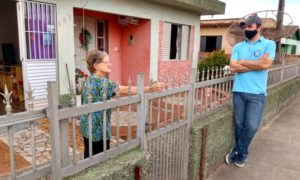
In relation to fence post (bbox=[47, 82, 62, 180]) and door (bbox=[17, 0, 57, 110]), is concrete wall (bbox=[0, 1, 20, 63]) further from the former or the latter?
fence post (bbox=[47, 82, 62, 180])

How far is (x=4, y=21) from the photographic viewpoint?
27.5 ft

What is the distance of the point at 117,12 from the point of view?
7.03 meters

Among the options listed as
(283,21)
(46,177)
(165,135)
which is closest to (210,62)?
(283,21)

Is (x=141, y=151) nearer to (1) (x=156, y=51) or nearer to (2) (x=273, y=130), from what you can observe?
(2) (x=273, y=130)

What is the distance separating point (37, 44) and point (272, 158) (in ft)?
16.3

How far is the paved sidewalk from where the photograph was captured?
359cm

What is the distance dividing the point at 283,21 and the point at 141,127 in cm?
626

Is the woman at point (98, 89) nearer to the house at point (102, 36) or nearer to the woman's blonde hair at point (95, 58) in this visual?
the woman's blonde hair at point (95, 58)

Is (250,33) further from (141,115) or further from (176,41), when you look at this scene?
(176,41)

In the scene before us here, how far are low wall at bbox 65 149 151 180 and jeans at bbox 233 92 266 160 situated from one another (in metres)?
1.77

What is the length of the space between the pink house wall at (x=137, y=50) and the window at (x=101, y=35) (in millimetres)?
762

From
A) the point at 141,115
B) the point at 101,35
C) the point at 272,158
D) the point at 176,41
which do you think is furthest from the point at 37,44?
the point at 176,41

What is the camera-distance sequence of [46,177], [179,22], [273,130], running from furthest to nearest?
[179,22] < [273,130] < [46,177]

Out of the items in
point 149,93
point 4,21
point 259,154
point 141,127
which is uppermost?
point 4,21
